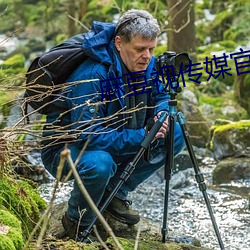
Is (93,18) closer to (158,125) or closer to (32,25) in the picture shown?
(32,25)

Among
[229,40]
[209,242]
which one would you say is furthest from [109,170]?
[229,40]

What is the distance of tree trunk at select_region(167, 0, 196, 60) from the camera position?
394 inches

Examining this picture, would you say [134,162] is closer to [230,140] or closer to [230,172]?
[230,172]

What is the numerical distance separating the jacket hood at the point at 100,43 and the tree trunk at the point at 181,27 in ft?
21.0

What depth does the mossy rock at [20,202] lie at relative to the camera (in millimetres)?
3021

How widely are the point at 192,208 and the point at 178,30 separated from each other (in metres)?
4.91

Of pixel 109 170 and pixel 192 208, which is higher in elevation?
pixel 109 170

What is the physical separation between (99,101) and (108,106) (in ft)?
0.46

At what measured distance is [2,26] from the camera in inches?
567

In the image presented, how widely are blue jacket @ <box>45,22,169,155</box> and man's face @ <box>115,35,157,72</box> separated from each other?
58 millimetres

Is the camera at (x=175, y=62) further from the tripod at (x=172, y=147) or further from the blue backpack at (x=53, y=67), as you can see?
the blue backpack at (x=53, y=67)

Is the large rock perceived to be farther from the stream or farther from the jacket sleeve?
the jacket sleeve

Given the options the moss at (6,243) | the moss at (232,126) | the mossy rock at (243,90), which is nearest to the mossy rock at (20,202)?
the moss at (6,243)

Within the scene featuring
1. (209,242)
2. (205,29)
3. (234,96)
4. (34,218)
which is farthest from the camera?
(205,29)
